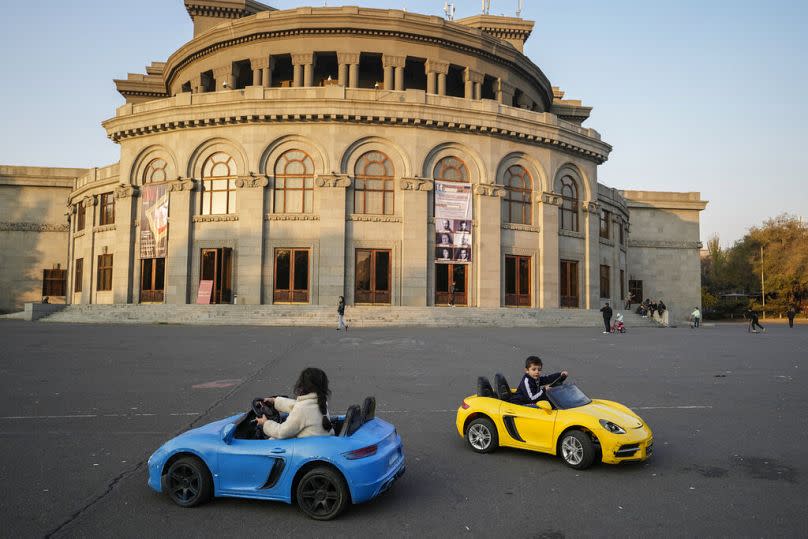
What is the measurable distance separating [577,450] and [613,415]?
2.05 feet

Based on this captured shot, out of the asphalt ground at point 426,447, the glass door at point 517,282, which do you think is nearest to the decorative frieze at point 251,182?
the glass door at point 517,282

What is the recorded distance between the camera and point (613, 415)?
686cm

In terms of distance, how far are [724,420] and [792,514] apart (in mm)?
3974

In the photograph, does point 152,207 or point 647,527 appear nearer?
point 647,527

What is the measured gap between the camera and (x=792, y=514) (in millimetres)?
5211

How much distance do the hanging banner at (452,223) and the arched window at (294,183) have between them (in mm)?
7415

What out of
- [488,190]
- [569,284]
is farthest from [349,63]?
[569,284]

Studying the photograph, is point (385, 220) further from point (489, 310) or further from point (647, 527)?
point (647, 527)

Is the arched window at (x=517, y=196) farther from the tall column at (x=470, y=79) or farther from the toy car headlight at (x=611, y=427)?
the toy car headlight at (x=611, y=427)

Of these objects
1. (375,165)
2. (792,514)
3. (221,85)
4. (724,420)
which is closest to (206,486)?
(792,514)

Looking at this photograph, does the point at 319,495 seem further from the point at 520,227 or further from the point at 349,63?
the point at 349,63

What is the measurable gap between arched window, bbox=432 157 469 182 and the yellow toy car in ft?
90.8

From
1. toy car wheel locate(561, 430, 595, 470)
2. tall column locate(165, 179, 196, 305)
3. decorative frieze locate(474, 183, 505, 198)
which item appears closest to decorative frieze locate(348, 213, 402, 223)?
decorative frieze locate(474, 183, 505, 198)

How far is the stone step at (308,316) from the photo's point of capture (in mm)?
29141
